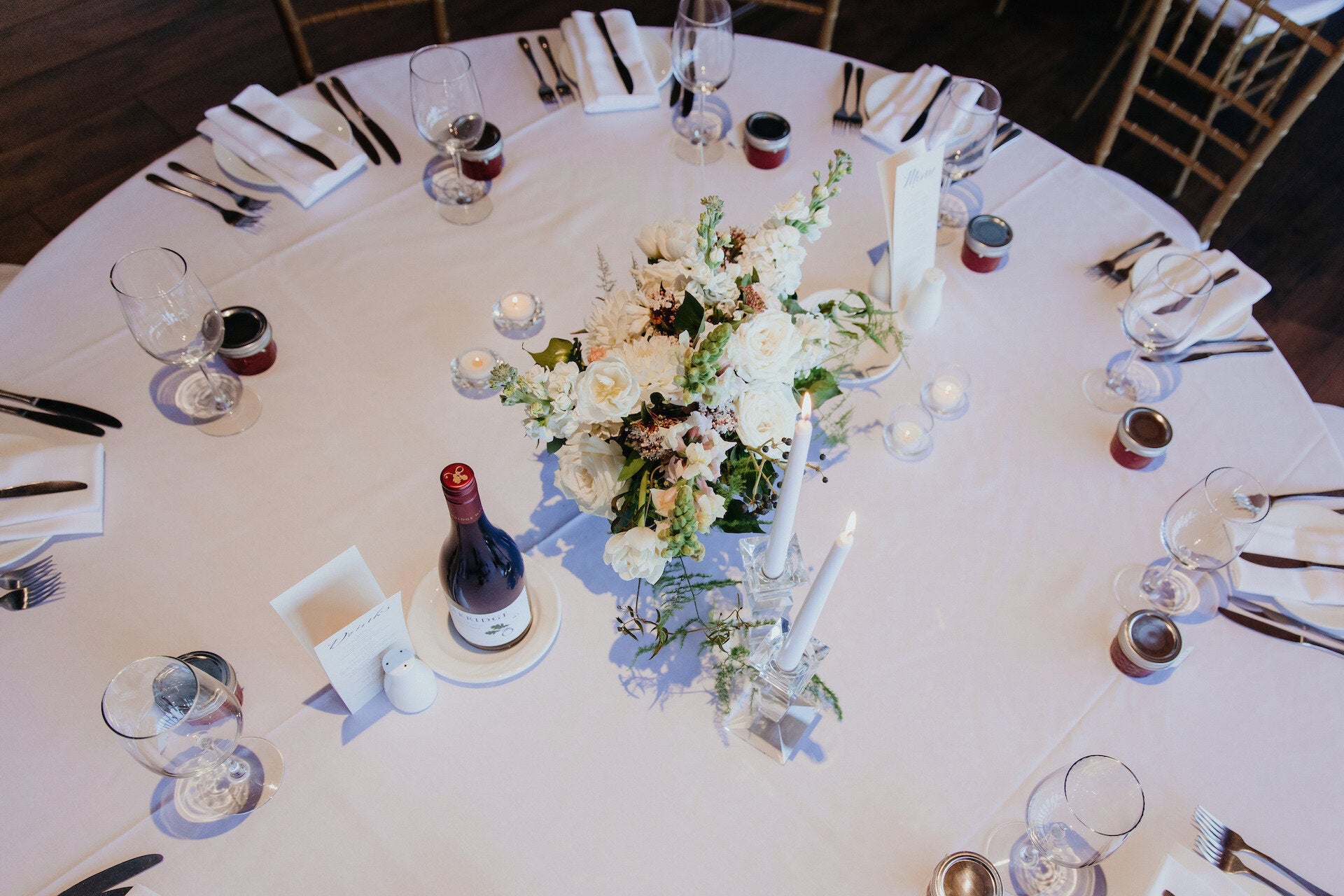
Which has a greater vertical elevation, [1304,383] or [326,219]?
[326,219]

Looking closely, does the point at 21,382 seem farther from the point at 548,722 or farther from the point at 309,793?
the point at 548,722

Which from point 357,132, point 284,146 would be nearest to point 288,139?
point 284,146

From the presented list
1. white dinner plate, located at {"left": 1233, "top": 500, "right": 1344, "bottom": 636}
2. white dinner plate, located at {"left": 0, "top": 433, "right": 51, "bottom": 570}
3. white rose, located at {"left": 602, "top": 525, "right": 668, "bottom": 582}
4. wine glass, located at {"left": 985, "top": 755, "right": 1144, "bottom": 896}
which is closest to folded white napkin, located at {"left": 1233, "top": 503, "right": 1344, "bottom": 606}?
white dinner plate, located at {"left": 1233, "top": 500, "right": 1344, "bottom": 636}

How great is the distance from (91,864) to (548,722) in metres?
0.57

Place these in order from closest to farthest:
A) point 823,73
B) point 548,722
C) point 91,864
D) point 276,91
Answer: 1. point 91,864
2. point 548,722
3. point 823,73
4. point 276,91

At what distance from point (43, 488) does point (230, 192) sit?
674 millimetres

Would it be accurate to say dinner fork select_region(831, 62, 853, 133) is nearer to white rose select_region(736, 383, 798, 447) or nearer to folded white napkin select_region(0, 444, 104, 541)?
white rose select_region(736, 383, 798, 447)

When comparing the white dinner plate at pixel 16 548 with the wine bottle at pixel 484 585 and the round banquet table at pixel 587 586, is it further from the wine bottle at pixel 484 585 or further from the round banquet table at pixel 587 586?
the wine bottle at pixel 484 585

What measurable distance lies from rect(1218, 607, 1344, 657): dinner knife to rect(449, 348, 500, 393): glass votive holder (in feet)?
3.91

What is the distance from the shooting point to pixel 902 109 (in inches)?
71.6

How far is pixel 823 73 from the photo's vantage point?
193 centimetres

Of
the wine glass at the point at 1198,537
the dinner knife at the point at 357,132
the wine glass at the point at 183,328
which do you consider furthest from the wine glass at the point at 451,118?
the wine glass at the point at 1198,537

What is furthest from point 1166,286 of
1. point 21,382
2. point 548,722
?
point 21,382

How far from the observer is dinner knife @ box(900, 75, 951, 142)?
1813 mm
